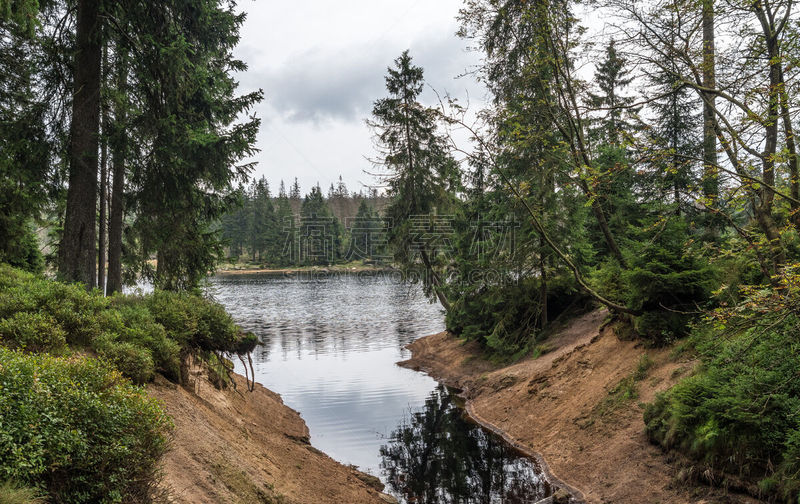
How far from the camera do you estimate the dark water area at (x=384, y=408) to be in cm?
1048

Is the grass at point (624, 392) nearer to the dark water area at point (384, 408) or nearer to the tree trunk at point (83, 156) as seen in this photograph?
the dark water area at point (384, 408)

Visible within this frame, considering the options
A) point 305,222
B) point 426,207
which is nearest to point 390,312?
point 426,207

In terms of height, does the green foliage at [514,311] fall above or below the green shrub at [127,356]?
below

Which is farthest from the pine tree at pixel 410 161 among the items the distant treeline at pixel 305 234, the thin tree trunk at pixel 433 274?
the distant treeline at pixel 305 234

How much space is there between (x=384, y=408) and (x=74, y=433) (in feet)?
42.4

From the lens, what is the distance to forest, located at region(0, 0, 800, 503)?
6.39 metres

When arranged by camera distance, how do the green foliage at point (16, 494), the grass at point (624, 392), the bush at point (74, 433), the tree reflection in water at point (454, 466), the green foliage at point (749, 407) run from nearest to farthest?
the green foliage at point (16, 494)
the bush at point (74, 433)
the green foliage at point (749, 407)
the tree reflection in water at point (454, 466)
the grass at point (624, 392)

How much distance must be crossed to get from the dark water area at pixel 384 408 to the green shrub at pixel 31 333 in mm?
7071

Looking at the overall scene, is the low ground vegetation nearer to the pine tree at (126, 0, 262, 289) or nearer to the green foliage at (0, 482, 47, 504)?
the green foliage at (0, 482, 47, 504)

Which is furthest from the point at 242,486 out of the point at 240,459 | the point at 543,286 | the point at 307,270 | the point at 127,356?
the point at 307,270

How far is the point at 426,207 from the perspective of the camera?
21.2 metres

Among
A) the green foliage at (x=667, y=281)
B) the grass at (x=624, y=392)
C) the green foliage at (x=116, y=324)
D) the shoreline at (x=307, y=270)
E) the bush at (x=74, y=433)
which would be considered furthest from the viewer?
the shoreline at (x=307, y=270)

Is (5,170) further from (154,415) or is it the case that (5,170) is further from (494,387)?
(494,387)

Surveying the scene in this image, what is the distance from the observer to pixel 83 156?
10.2 metres
